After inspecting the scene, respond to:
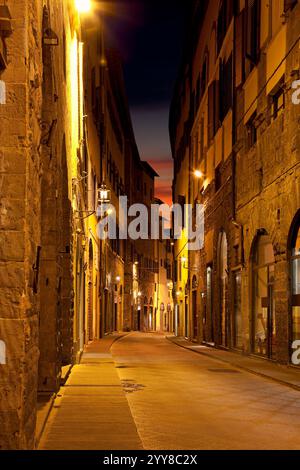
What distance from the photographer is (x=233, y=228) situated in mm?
25000

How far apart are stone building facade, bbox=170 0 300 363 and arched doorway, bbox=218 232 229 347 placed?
1.6 inches

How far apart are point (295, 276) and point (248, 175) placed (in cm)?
573

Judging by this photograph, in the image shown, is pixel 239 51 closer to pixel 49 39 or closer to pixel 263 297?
pixel 263 297

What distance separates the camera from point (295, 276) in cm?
1727

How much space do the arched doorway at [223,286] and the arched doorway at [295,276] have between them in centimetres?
920

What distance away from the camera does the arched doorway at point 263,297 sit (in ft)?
65.1

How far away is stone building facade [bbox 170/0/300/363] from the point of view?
57.3 feet

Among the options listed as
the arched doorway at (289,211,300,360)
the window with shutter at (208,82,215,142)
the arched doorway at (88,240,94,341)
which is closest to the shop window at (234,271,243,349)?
the arched doorway at (289,211,300,360)

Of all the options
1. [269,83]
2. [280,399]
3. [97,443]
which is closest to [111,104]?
[269,83]

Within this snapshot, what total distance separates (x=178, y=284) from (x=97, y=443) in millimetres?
43425

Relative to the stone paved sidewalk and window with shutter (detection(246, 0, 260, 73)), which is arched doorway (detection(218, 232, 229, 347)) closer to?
window with shutter (detection(246, 0, 260, 73))

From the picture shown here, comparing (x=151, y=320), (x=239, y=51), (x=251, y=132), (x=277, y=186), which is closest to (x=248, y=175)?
(x=251, y=132)

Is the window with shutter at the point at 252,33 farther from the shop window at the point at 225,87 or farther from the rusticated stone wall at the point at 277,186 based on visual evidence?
the shop window at the point at 225,87
